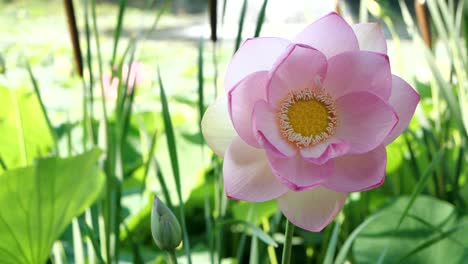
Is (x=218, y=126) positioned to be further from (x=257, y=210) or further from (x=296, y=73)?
(x=257, y=210)

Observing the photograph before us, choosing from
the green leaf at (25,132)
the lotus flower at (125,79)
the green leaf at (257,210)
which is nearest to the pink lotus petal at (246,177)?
the green leaf at (257,210)

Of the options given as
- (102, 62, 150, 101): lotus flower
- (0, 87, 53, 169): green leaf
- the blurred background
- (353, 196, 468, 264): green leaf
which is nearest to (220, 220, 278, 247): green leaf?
the blurred background

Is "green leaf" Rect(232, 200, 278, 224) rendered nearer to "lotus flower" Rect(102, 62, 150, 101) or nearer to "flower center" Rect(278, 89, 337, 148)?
"flower center" Rect(278, 89, 337, 148)

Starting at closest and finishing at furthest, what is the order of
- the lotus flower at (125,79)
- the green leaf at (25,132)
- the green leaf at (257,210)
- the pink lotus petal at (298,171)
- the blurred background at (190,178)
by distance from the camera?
A: the pink lotus petal at (298,171) → the blurred background at (190,178) → the green leaf at (257,210) → the green leaf at (25,132) → the lotus flower at (125,79)

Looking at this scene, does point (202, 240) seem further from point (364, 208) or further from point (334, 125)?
point (334, 125)

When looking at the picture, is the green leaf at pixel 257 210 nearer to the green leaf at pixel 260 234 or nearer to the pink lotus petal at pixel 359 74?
the green leaf at pixel 260 234

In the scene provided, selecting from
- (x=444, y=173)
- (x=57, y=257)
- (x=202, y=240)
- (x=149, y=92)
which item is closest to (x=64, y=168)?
(x=57, y=257)

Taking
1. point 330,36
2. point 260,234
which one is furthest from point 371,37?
point 260,234
